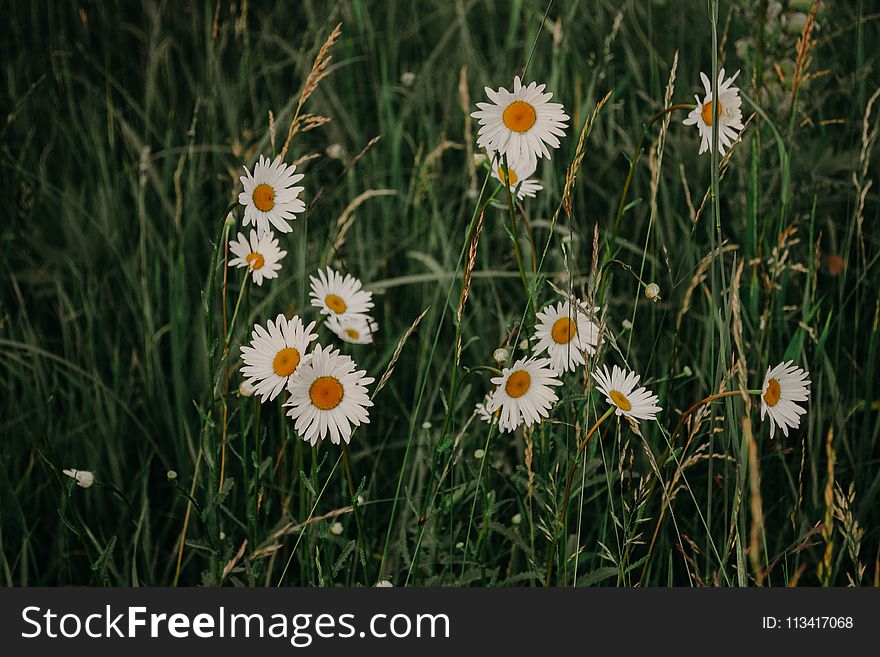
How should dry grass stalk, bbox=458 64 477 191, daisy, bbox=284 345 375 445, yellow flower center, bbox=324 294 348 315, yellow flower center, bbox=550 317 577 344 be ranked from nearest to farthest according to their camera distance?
daisy, bbox=284 345 375 445 → yellow flower center, bbox=550 317 577 344 → yellow flower center, bbox=324 294 348 315 → dry grass stalk, bbox=458 64 477 191

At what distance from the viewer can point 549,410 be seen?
3.14ft

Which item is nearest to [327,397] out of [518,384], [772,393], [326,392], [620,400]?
[326,392]

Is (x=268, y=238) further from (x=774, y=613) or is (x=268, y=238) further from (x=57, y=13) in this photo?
(x=57, y=13)

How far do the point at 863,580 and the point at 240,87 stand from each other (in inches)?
58.4

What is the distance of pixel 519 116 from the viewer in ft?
2.95

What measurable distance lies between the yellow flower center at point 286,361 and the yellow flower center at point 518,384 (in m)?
0.23

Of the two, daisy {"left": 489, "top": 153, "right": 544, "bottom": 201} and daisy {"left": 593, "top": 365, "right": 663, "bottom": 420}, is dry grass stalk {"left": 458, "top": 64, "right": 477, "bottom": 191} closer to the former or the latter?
daisy {"left": 489, "top": 153, "right": 544, "bottom": 201}

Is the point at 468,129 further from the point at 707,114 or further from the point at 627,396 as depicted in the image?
the point at 627,396

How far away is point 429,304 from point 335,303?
0.98ft

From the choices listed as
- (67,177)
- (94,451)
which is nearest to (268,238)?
(94,451)

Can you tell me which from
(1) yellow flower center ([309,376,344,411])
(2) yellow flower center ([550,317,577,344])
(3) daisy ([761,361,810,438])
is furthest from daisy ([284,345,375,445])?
(3) daisy ([761,361,810,438])

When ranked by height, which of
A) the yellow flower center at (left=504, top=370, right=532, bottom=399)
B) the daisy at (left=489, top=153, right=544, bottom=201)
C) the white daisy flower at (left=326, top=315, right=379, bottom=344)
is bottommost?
the yellow flower center at (left=504, top=370, right=532, bottom=399)

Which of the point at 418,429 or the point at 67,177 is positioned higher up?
the point at 67,177

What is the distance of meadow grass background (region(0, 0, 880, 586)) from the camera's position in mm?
1026
